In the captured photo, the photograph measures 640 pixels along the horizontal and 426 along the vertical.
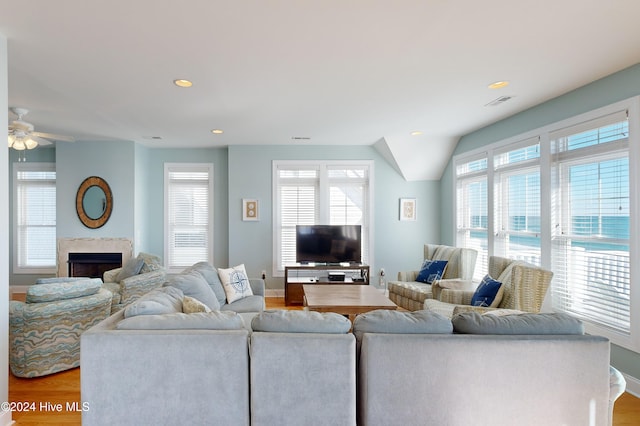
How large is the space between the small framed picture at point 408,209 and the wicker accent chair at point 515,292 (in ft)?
7.98

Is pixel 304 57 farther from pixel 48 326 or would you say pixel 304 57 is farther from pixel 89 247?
pixel 89 247

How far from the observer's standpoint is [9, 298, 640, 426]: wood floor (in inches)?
94.9

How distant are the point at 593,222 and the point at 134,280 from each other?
5.01 m

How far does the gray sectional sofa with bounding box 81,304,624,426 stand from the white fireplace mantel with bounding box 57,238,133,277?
4344 mm

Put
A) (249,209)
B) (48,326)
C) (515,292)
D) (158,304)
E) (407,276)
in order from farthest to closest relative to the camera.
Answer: (249,209)
(407,276)
(515,292)
(48,326)
(158,304)

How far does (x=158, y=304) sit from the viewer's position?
2188 mm

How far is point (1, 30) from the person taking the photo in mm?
2254

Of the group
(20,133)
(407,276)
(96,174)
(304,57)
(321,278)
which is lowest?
(321,278)

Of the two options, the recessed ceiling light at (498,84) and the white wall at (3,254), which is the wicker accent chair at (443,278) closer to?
the recessed ceiling light at (498,84)

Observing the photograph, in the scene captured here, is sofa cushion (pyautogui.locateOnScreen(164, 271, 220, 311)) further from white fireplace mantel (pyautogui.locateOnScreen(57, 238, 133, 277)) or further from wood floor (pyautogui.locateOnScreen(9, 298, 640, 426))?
white fireplace mantel (pyautogui.locateOnScreen(57, 238, 133, 277))

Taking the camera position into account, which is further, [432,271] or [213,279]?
[432,271]

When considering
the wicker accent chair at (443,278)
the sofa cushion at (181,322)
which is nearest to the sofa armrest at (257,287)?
the wicker accent chair at (443,278)

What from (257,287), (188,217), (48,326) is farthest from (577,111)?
(188,217)

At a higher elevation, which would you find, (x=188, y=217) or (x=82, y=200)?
(x=82, y=200)
